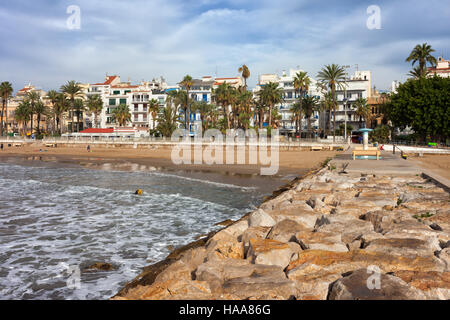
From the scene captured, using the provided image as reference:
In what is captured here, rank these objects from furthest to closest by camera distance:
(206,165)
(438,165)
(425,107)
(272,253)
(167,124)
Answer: (167,124)
(425,107)
(206,165)
(438,165)
(272,253)

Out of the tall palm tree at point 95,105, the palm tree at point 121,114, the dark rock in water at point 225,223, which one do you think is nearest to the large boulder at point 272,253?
the dark rock in water at point 225,223

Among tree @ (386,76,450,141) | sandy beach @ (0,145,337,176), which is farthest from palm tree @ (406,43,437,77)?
sandy beach @ (0,145,337,176)

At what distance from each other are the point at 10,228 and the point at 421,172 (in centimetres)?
1649

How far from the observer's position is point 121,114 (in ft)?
289

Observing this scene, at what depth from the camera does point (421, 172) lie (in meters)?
16.2

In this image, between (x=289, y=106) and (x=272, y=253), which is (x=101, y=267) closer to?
(x=272, y=253)

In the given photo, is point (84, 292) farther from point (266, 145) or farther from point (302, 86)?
point (302, 86)

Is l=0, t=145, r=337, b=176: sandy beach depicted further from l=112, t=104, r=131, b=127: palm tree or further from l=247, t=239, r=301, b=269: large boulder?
l=247, t=239, r=301, b=269: large boulder

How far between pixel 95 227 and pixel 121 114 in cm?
8021

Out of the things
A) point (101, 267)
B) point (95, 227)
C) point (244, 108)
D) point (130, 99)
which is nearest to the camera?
point (101, 267)

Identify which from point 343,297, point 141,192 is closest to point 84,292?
point 343,297

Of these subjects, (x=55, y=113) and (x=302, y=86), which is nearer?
(x=302, y=86)

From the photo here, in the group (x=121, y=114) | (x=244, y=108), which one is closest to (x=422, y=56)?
(x=244, y=108)

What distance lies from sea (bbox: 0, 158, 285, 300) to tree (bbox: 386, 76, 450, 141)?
37628 millimetres
